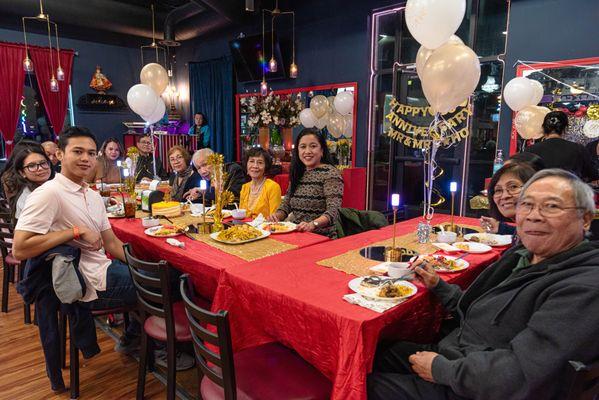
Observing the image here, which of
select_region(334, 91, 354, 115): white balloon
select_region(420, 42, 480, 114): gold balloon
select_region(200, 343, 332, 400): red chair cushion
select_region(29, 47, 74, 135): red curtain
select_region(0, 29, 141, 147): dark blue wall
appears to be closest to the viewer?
select_region(200, 343, 332, 400): red chair cushion

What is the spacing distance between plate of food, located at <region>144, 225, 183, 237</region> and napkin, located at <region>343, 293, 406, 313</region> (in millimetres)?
1356

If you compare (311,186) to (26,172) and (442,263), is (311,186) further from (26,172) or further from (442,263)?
(26,172)

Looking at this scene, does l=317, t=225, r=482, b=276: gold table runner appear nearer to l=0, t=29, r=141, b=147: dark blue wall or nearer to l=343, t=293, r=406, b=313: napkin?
l=343, t=293, r=406, b=313: napkin

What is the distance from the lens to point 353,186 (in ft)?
19.7

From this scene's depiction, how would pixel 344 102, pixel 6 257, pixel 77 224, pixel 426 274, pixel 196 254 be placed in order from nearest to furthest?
pixel 426 274 → pixel 196 254 → pixel 77 224 → pixel 6 257 → pixel 344 102

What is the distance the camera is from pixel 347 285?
1604mm

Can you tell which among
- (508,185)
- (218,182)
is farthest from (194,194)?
(508,185)

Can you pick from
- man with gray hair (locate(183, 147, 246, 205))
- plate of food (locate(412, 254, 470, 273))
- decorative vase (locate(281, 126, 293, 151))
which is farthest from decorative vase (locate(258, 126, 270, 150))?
plate of food (locate(412, 254, 470, 273))

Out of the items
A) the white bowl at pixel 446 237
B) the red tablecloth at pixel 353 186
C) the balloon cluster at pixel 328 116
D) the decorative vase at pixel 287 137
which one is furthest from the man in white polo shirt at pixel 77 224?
the decorative vase at pixel 287 137

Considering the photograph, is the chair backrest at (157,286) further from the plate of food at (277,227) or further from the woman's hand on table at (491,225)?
the woman's hand on table at (491,225)

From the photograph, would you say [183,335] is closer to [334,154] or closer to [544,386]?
[544,386]

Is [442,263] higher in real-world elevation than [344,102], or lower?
lower

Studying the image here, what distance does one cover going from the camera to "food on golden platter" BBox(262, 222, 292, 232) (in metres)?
2.52

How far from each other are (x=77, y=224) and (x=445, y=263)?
6.43 feet
